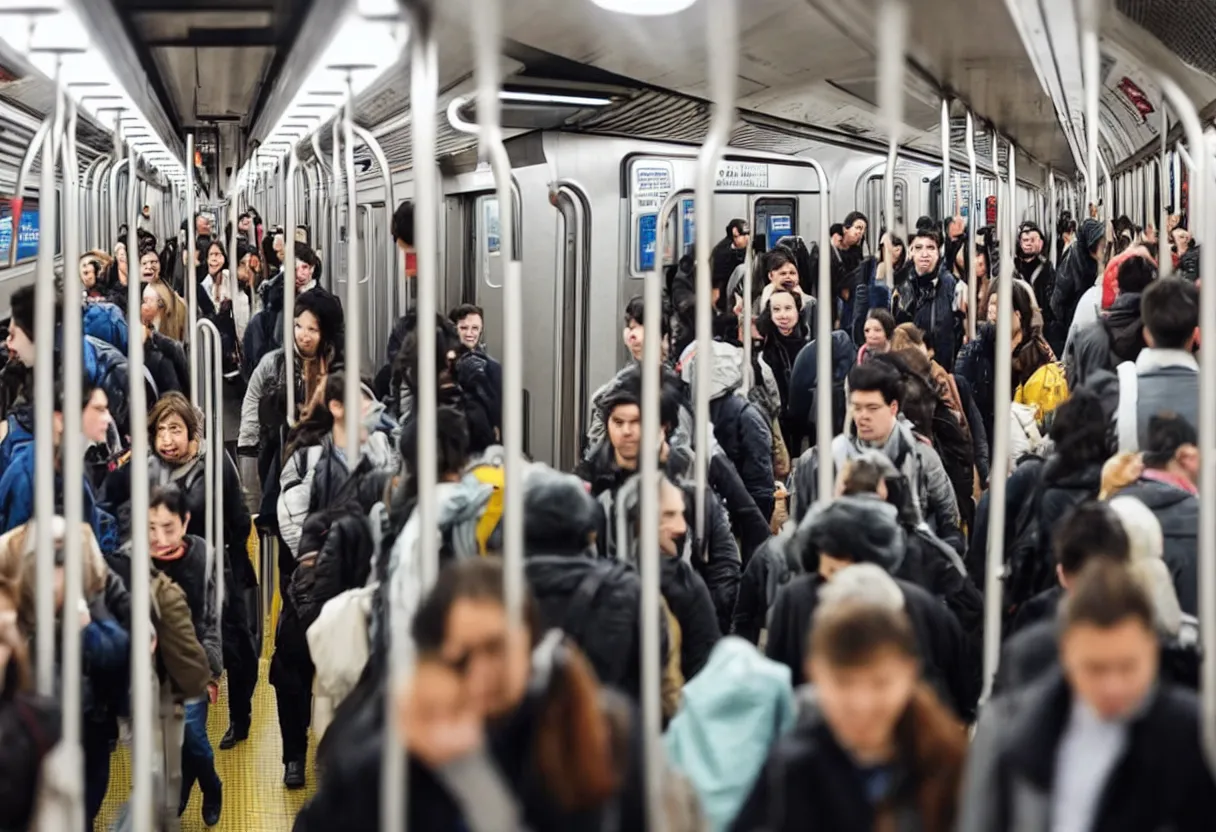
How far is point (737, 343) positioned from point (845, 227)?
7.58 feet

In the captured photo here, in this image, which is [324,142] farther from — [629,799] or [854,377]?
[629,799]

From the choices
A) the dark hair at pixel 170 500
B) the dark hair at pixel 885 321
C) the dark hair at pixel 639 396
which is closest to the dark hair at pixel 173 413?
the dark hair at pixel 170 500

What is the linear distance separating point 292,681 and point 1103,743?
339 cm

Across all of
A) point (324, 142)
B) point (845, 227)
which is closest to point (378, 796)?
point (324, 142)

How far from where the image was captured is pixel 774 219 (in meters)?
9.56

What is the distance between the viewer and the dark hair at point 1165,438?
3.80 m

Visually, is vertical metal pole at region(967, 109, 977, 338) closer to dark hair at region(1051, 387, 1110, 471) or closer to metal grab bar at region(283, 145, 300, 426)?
dark hair at region(1051, 387, 1110, 471)

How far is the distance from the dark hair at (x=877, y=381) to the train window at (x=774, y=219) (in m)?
4.51

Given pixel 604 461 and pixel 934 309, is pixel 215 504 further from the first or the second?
pixel 934 309

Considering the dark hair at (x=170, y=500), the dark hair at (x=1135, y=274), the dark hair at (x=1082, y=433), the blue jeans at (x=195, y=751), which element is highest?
the dark hair at (x=1135, y=274)

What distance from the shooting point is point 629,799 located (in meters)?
2.55

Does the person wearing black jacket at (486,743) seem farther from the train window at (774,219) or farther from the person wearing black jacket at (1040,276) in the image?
the train window at (774,219)

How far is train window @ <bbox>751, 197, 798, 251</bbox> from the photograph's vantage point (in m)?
9.45

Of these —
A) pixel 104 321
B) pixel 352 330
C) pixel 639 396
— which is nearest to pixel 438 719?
pixel 352 330
